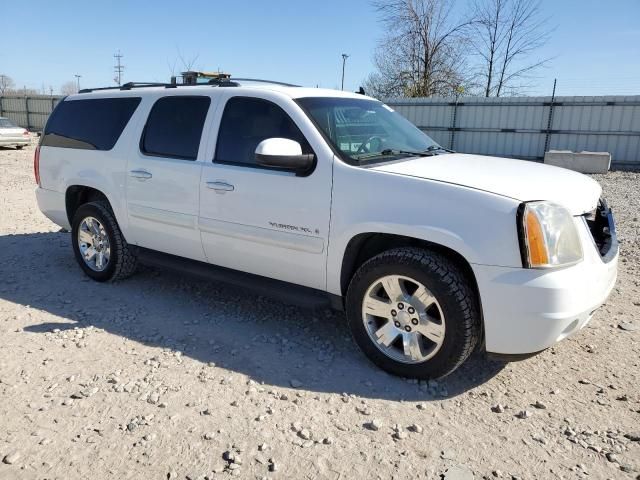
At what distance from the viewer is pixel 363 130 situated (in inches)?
154

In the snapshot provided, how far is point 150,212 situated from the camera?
455 cm

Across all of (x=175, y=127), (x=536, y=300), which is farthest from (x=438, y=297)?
(x=175, y=127)

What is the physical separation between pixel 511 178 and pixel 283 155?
146 centimetres

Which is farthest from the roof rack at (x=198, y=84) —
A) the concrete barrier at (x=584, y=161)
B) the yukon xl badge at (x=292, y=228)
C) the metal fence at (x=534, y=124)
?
the metal fence at (x=534, y=124)

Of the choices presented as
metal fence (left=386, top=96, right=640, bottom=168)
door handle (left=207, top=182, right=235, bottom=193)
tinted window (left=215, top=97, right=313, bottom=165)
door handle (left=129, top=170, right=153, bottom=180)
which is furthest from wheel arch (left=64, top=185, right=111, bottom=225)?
metal fence (left=386, top=96, right=640, bottom=168)

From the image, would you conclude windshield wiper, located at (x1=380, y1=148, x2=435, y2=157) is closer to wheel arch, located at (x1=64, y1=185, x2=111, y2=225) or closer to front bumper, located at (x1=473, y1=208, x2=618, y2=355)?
front bumper, located at (x1=473, y1=208, x2=618, y2=355)

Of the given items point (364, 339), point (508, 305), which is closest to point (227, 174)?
point (364, 339)

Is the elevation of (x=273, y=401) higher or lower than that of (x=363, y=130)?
lower

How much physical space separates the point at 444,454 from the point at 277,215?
189 centimetres

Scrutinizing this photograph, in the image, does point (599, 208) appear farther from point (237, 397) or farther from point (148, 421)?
point (148, 421)

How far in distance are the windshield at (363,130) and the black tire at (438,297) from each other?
0.74 m

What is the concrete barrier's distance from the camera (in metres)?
15.0

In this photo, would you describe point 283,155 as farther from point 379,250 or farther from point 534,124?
point 534,124

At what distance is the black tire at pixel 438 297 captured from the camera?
10.0 feet
